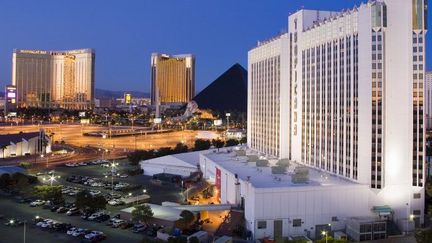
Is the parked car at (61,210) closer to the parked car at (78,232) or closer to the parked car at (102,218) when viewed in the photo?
the parked car at (102,218)

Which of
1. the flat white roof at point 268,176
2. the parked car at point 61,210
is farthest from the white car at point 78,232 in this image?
the flat white roof at point 268,176

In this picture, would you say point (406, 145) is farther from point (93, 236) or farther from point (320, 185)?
point (93, 236)

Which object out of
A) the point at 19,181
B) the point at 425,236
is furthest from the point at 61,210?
the point at 425,236

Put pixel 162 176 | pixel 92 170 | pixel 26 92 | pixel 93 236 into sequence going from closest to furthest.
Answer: pixel 93 236, pixel 162 176, pixel 92 170, pixel 26 92

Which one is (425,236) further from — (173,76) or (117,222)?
(173,76)

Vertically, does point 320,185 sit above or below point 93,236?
above

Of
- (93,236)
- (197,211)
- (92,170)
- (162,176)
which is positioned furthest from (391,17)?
(92,170)

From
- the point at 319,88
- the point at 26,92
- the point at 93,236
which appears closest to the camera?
the point at 93,236

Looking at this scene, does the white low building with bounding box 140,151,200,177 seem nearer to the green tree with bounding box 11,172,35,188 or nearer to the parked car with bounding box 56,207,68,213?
the green tree with bounding box 11,172,35,188
